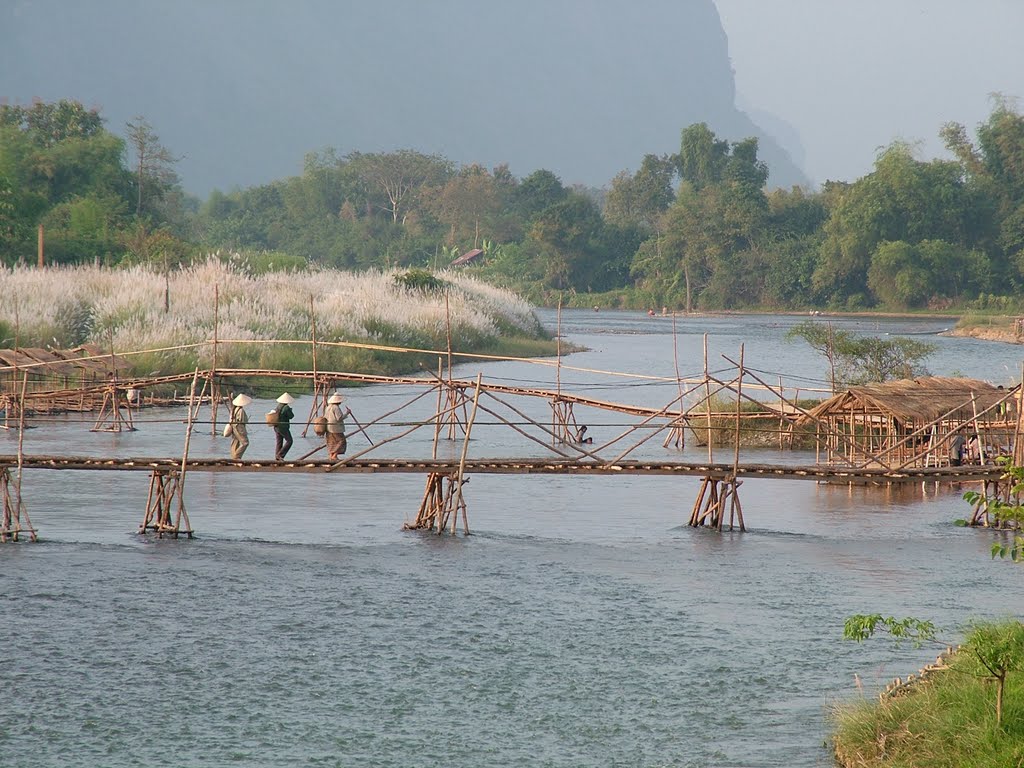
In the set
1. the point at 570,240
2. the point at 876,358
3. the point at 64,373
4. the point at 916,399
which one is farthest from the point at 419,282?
the point at 570,240

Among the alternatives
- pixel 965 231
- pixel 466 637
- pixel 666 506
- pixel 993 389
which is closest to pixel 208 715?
pixel 466 637

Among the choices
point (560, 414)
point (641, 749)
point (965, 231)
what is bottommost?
point (641, 749)

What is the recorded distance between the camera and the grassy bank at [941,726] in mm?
9664

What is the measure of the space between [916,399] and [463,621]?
38.6ft

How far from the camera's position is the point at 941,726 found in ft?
33.3

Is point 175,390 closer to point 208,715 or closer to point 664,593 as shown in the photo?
point 664,593

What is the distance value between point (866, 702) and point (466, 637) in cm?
465

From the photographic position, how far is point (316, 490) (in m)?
25.4

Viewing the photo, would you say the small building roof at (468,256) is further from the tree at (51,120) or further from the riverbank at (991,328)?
the riverbank at (991,328)

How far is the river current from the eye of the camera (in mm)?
11781

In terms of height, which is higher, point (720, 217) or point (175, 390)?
point (720, 217)

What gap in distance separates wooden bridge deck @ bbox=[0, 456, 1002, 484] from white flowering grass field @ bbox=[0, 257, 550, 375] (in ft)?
43.3

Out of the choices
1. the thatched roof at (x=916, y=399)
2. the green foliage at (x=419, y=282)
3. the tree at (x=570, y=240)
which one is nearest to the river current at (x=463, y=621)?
the thatched roof at (x=916, y=399)

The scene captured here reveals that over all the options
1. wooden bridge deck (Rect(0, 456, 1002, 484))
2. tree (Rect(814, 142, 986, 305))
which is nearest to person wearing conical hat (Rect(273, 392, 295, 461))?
wooden bridge deck (Rect(0, 456, 1002, 484))
